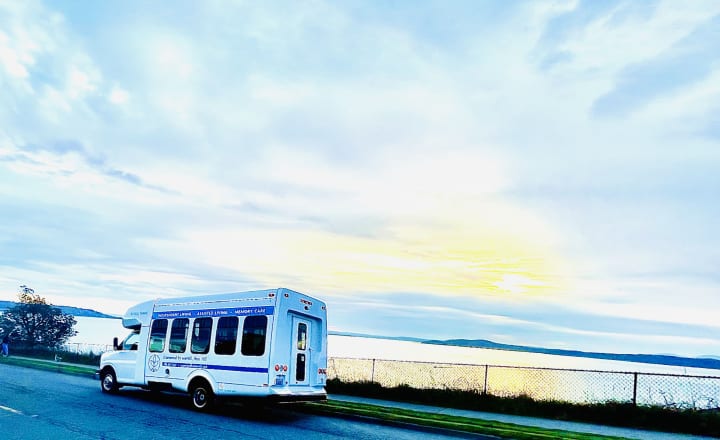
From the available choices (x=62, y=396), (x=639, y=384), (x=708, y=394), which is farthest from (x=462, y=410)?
(x=62, y=396)

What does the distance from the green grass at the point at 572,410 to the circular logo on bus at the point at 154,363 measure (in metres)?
7.03

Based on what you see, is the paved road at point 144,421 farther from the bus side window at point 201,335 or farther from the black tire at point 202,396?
the bus side window at point 201,335

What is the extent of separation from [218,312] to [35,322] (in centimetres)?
4032

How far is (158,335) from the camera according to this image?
15.7 m

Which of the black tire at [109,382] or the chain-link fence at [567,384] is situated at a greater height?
the chain-link fence at [567,384]

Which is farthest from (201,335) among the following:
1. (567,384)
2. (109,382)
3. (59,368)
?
(59,368)

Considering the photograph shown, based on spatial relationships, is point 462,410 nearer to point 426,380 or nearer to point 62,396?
point 426,380

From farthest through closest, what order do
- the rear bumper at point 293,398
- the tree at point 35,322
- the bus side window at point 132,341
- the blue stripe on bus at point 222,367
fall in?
the tree at point 35,322 < the bus side window at point 132,341 < the blue stripe on bus at point 222,367 < the rear bumper at point 293,398

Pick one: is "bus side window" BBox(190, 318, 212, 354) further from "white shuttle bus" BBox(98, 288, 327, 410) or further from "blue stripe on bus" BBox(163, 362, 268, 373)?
"blue stripe on bus" BBox(163, 362, 268, 373)

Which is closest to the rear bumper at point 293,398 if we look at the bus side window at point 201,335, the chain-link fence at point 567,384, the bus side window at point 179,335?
the bus side window at point 201,335

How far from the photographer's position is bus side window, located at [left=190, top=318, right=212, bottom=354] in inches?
566

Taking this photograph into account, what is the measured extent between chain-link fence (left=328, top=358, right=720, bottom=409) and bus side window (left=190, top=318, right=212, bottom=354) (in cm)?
771

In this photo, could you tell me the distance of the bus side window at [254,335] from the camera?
13.3m

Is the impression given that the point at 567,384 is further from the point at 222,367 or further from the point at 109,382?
the point at 109,382
